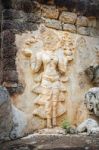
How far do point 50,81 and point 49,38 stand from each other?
0.61m

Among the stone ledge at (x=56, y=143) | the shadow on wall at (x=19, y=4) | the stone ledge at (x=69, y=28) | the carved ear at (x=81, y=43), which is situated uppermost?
the shadow on wall at (x=19, y=4)

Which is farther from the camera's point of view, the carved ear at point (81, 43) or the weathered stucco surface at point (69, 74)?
the carved ear at point (81, 43)

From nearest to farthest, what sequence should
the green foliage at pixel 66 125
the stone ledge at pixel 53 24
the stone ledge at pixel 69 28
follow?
the green foliage at pixel 66 125, the stone ledge at pixel 53 24, the stone ledge at pixel 69 28

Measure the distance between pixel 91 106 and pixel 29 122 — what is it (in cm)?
83

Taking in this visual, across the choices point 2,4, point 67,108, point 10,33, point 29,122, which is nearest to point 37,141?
point 29,122

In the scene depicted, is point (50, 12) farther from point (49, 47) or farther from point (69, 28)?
point (49, 47)

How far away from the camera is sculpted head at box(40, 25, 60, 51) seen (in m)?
5.56

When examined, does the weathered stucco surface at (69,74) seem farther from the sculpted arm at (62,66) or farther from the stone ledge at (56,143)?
the stone ledge at (56,143)

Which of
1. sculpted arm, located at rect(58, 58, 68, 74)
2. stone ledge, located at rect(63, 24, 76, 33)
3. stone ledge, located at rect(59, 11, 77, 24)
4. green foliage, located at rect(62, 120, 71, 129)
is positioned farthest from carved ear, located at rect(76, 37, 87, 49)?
green foliage, located at rect(62, 120, 71, 129)

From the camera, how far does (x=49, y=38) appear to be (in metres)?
5.59

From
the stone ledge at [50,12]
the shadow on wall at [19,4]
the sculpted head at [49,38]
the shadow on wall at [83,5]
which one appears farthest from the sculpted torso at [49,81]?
the shadow on wall at [83,5]

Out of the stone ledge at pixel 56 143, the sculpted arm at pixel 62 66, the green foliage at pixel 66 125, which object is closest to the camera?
the stone ledge at pixel 56 143

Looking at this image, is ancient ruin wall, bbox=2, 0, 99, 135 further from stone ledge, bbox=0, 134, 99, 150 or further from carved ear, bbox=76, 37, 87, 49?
stone ledge, bbox=0, 134, 99, 150

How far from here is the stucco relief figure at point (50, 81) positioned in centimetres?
535
